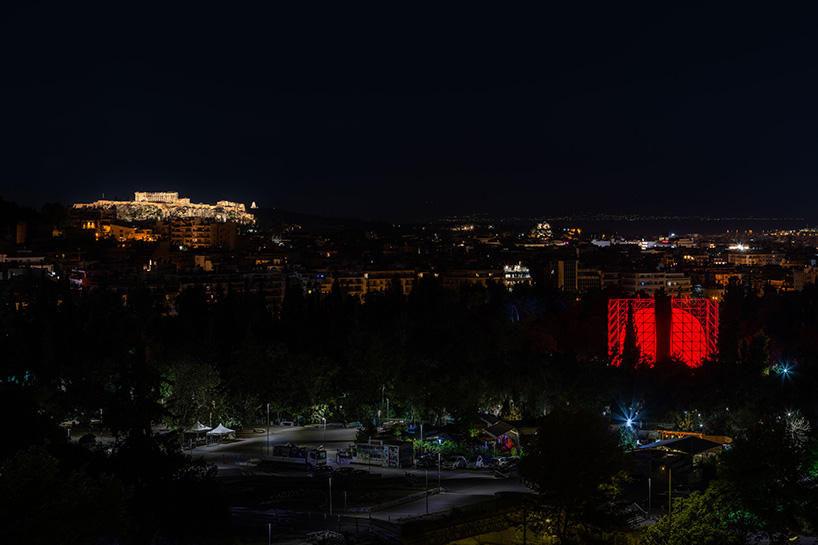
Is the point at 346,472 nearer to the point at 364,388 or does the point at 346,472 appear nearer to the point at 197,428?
the point at 197,428

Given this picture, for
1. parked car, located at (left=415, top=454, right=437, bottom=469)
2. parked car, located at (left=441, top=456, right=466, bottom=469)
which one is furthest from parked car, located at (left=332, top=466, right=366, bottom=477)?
parked car, located at (left=441, top=456, right=466, bottom=469)

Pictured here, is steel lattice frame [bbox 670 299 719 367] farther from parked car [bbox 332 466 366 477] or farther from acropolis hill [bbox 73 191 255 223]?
acropolis hill [bbox 73 191 255 223]

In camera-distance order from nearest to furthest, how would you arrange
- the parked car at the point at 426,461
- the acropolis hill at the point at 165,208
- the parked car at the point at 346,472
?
the parked car at the point at 346,472, the parked car at the point at 426,461, the acropolis hill at the point at 165,208

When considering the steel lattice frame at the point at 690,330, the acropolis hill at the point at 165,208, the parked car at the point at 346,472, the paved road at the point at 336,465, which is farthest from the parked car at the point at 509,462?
the acropolis hill at the point at 165,208

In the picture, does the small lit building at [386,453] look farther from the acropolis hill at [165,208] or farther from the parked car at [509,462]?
the acropolis hill at [165,208]

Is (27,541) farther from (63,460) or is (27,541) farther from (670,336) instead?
(670,336)

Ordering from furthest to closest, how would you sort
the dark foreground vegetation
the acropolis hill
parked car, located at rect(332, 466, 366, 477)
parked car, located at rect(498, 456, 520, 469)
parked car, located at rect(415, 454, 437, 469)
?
the acropolis hill → parked car, located at rect(415, 454, 437, 469) → parked car, located at rect(498, 456, 520, 469) → parked car, located at rect(332, 466, 366, 477) → the dark foreground vegetation

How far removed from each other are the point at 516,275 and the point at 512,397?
71989 mm

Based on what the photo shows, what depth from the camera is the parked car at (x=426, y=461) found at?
85.3 ft

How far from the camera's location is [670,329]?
3981 cm

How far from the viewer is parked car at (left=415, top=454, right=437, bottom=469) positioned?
85.3 feet

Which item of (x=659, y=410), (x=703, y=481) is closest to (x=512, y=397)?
(x=659, y=410)

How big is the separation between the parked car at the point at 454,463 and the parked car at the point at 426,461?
0.96 ft

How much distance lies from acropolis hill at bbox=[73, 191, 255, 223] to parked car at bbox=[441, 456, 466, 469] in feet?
381
